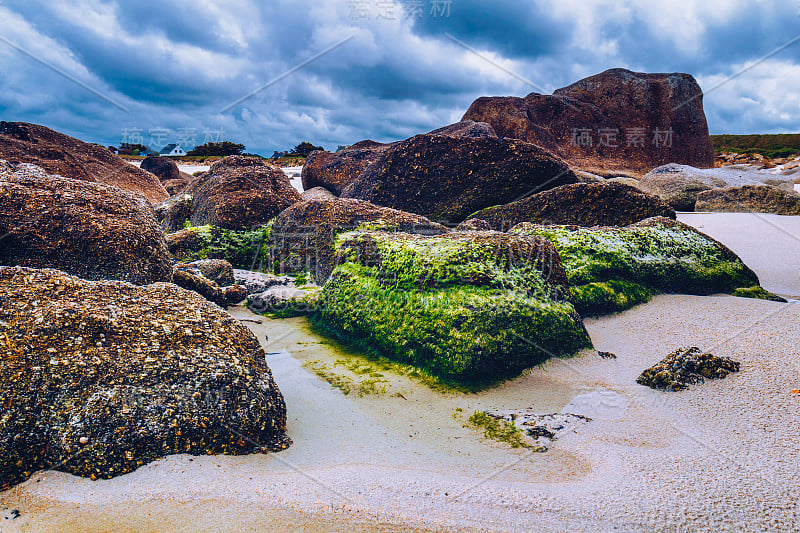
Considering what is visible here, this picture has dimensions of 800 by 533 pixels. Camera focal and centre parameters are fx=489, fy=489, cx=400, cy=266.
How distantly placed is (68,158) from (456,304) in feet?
41.8

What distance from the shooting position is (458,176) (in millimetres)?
8391

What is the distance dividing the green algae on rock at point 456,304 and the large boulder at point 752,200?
10342mm

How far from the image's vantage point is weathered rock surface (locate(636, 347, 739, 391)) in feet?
11.5

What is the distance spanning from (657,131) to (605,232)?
Answer: 15.5 m

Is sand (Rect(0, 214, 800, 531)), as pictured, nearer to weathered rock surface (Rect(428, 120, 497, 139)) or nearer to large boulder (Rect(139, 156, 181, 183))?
weathered rock surface (Rect(428, 120, 497, 139))

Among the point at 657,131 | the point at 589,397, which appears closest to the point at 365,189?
the point at 589,397

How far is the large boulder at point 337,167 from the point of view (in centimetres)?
1459

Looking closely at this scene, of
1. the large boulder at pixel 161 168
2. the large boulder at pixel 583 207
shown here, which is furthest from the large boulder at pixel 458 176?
the large boulder at pixel 161 168

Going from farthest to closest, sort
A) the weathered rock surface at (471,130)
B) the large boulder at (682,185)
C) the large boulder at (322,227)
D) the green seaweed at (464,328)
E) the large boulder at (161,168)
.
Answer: the large boulder at (161,168) → the large boulder at (682,185) → the weathered rock surface at (471,130) → the large boulder at (322,227) → the green seaweed at (464,328)

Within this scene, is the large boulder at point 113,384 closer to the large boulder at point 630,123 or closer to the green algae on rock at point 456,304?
the green algae on rock at point 456,304

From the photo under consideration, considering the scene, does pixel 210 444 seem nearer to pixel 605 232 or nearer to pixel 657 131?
pixel 605 232

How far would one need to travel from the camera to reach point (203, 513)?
2139mm

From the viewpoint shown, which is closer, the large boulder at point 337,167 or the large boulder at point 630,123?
the large boulder at point 337,167

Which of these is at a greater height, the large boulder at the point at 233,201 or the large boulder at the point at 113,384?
the large boulder at the point at 233,201
